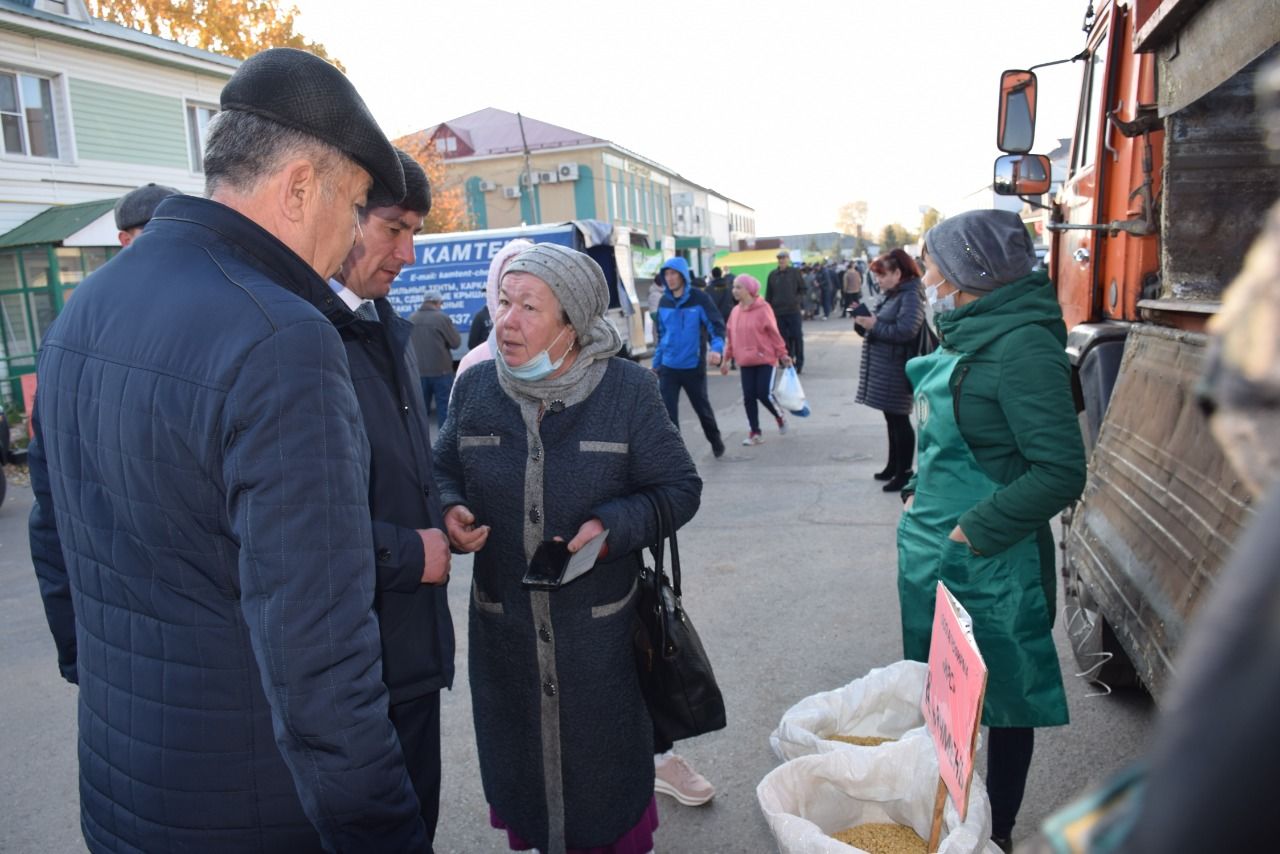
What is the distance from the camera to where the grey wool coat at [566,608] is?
97.8 inches

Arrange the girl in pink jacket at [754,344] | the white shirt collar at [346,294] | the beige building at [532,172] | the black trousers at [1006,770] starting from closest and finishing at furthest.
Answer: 1. the white shirt collar at [346,294]
2. the black trousers at [1006,770]
3. the girl in pink jacket at [754,344]
4. the beige building at [532,172]

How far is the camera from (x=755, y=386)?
9.56 metres

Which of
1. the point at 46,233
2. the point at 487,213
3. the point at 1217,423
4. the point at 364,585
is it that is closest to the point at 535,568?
the point at 364,585

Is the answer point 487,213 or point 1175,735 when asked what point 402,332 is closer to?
point 1175,735

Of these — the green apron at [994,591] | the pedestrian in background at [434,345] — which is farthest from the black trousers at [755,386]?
the green apron at [994,591]

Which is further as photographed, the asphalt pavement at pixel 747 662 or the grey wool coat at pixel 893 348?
the grey wool coat at pixel 893 348

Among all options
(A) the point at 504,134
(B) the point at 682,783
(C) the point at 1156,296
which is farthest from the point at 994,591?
(A) the point at 504,134

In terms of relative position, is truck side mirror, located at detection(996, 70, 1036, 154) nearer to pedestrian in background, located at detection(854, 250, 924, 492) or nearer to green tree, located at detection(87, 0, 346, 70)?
pedestrian in background, located at detection(854, 250, 924, 492)

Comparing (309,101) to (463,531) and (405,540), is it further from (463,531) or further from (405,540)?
(463,531)

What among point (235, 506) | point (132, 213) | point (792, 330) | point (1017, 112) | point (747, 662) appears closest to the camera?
point (235, 506)

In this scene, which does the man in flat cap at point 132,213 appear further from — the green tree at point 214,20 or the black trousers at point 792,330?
the green tree at point 214,20

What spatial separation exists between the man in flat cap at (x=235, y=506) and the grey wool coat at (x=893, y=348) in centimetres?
593

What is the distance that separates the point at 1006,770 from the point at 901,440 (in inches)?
193

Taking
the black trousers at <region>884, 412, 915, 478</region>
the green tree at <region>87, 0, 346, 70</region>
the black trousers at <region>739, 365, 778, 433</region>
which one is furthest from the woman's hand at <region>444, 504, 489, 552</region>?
the green tree at <region>87, 0, 346, 70</region>
